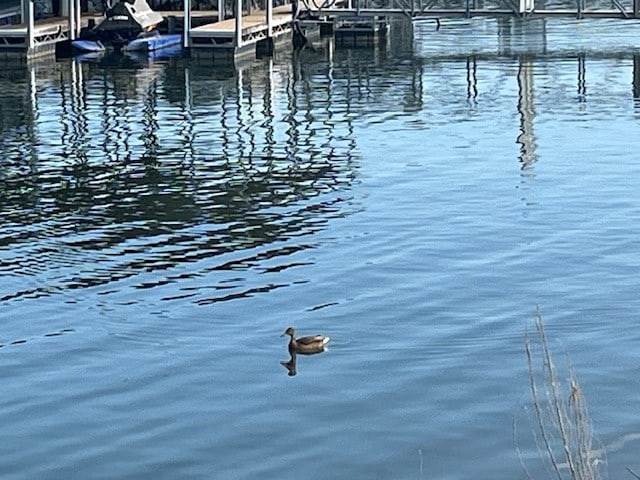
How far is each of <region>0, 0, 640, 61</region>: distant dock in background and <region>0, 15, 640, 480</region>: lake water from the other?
14.0 metres

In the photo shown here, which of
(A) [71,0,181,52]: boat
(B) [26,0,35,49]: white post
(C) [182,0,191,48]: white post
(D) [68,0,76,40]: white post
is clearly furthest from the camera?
(A) [71,0,181,52]: boat

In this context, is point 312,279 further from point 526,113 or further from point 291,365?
point 526,113

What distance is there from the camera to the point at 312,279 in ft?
95.8

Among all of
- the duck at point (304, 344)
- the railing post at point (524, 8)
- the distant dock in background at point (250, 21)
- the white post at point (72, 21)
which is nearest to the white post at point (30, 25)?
the distant dock in background at point (250, 21)

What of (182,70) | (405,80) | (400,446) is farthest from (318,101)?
(400,446)

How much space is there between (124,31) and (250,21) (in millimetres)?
6529

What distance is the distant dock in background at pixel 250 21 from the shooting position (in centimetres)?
7188

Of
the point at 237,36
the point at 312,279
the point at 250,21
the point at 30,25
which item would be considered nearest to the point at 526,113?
the point at 237,36

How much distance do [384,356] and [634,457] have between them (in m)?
5.63

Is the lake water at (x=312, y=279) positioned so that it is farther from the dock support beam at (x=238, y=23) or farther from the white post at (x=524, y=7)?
the white post at (x=524, y=7)

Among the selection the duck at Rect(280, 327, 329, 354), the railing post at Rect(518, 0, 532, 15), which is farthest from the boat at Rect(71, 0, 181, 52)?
the duck at Rect(280, 327, 329, 354)

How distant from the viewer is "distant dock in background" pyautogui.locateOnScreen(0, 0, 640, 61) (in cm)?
7188

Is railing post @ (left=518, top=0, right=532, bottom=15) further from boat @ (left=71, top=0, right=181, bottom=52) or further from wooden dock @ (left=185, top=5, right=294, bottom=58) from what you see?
boat @ (left=71, top=0, right=181, bottom=52)

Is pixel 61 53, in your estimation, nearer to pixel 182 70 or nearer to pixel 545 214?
pixel 182 70
